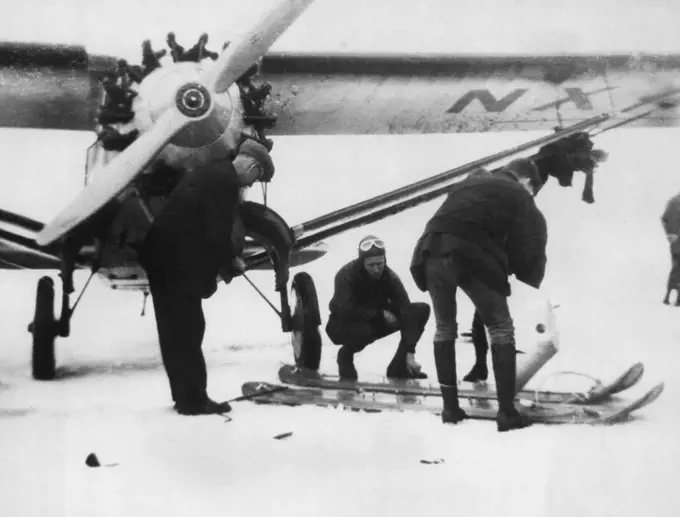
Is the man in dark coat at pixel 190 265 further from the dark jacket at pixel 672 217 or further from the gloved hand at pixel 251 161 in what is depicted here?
the dark jacket at pixel 672 217

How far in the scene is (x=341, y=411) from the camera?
151cm

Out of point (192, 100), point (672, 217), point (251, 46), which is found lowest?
point (672, 217)

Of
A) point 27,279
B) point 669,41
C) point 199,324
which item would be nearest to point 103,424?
point 199,324

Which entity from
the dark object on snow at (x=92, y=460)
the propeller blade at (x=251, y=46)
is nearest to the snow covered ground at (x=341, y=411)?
the dark object on snow at (x=92, y=460)

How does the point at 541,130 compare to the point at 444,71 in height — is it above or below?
below

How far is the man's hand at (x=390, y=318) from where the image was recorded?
164 cm

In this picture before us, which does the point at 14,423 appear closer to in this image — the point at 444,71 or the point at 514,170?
the point at 514,170

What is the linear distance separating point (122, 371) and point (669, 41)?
180cm

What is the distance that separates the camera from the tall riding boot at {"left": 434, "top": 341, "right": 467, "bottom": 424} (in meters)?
1.42

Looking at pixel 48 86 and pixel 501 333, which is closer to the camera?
pixel 501 333

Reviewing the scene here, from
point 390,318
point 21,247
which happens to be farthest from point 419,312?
point 21,247

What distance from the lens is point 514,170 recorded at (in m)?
1.52

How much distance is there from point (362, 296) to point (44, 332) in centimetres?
89

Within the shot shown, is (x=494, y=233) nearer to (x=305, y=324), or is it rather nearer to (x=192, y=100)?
(x=305, y=324)
